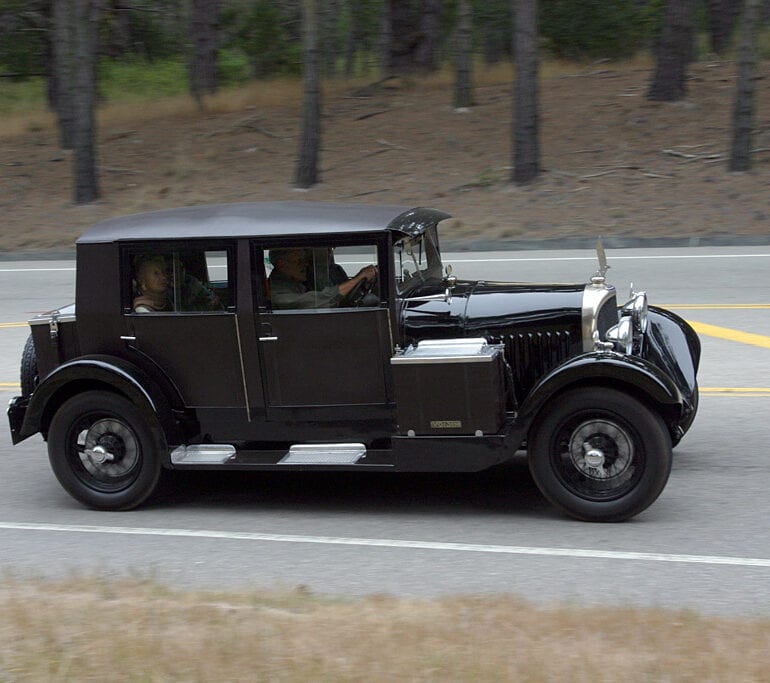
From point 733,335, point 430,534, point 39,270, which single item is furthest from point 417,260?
point 39,270

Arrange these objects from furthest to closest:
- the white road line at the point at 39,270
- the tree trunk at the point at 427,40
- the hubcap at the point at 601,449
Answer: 1. the tree trunk at the point at 427,40
2. the white road line at the point at 39,270
3. the hubcap at the point at 601,449

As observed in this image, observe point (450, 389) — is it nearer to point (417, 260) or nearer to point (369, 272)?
point (369, 272)

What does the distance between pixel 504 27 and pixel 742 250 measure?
64.9ft

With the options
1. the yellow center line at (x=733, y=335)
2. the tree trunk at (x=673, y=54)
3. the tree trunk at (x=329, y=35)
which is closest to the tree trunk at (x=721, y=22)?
the tree trunk at (x=673, y=54)

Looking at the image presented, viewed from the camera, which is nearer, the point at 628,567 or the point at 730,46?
the point at 628,567

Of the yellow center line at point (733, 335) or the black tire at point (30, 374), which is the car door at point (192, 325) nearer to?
the black tire at point (30, 374)

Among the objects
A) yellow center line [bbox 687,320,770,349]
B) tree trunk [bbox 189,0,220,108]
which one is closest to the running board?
yellow center line [bbox 687,320,770,349]

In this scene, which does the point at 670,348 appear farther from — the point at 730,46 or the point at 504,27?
the point at 504,27

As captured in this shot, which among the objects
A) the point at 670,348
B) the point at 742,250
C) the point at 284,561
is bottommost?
the point at 742,250

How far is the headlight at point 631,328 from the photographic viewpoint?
6.57 m

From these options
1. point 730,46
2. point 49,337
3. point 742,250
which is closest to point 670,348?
point 49,337

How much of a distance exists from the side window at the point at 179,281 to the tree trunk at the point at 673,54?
19.0m

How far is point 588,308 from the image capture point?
6500 mm

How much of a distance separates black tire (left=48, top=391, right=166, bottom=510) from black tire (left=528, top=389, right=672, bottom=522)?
2.23 metres
